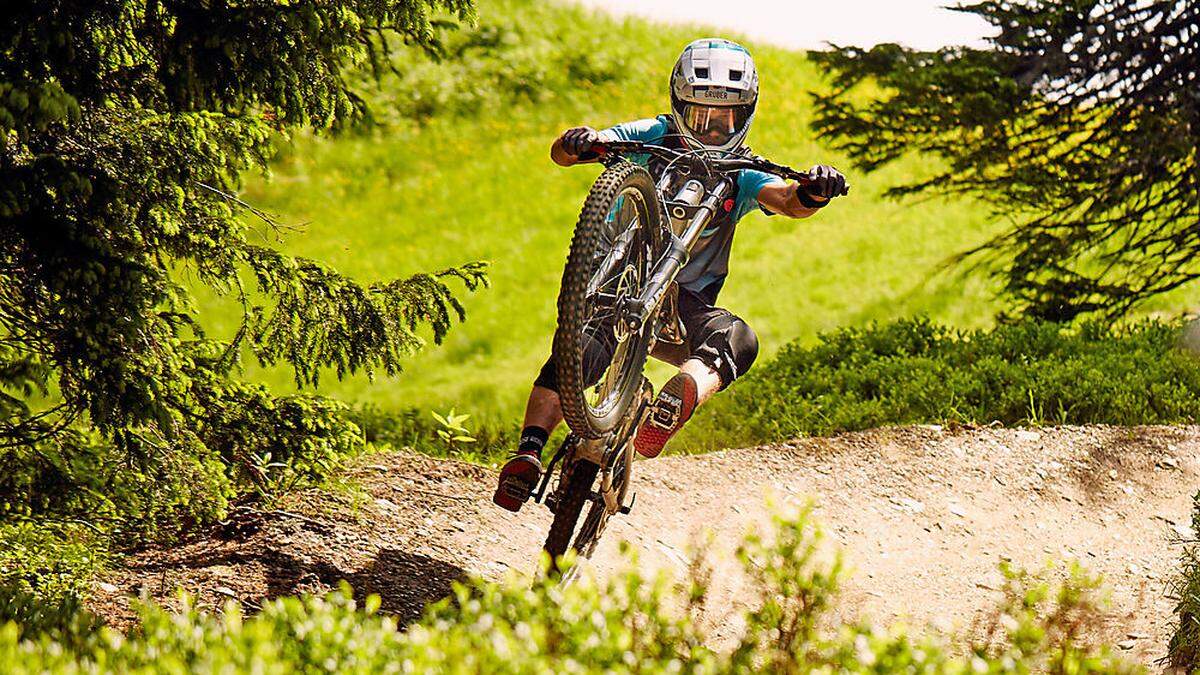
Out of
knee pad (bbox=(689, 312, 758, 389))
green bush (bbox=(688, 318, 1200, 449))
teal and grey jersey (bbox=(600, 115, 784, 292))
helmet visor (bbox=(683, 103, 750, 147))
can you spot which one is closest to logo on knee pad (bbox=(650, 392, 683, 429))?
knee pad (bbox=(689, 312, 758, 389))

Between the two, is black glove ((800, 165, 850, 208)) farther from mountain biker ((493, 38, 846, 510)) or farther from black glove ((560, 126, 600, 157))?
black glove ((560, 126, 600, 157))

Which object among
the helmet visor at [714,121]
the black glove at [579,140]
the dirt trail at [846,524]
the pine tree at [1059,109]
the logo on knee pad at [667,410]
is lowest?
the dirt trail at [846,524]

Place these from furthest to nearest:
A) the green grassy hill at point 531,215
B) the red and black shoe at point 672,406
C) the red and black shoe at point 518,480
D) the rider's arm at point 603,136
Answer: the green grassy hill at point 531,215 → the red and black shoe at point 672,406 → the rider's arm at point 603,136 → the red and black shoe at point 518,480

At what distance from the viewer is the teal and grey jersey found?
17.7ft

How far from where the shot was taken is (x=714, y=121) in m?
5.38

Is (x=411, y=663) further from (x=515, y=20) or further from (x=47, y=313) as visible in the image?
(x=515, y=20)

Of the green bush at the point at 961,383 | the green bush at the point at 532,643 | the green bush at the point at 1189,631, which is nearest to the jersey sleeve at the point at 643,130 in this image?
the green bush at the point at 532,643

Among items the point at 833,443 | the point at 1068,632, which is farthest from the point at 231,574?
the point at 833,443

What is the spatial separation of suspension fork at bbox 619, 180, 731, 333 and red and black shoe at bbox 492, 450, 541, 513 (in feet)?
2.23

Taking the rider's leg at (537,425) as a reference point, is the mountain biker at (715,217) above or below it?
above

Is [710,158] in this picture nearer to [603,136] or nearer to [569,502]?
[603,136]

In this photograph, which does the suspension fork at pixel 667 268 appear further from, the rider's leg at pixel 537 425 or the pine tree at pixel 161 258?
the pine tree at pixel 161 258

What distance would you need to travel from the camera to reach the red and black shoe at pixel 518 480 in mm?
4973

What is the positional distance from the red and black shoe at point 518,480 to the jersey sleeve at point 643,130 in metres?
1.50
